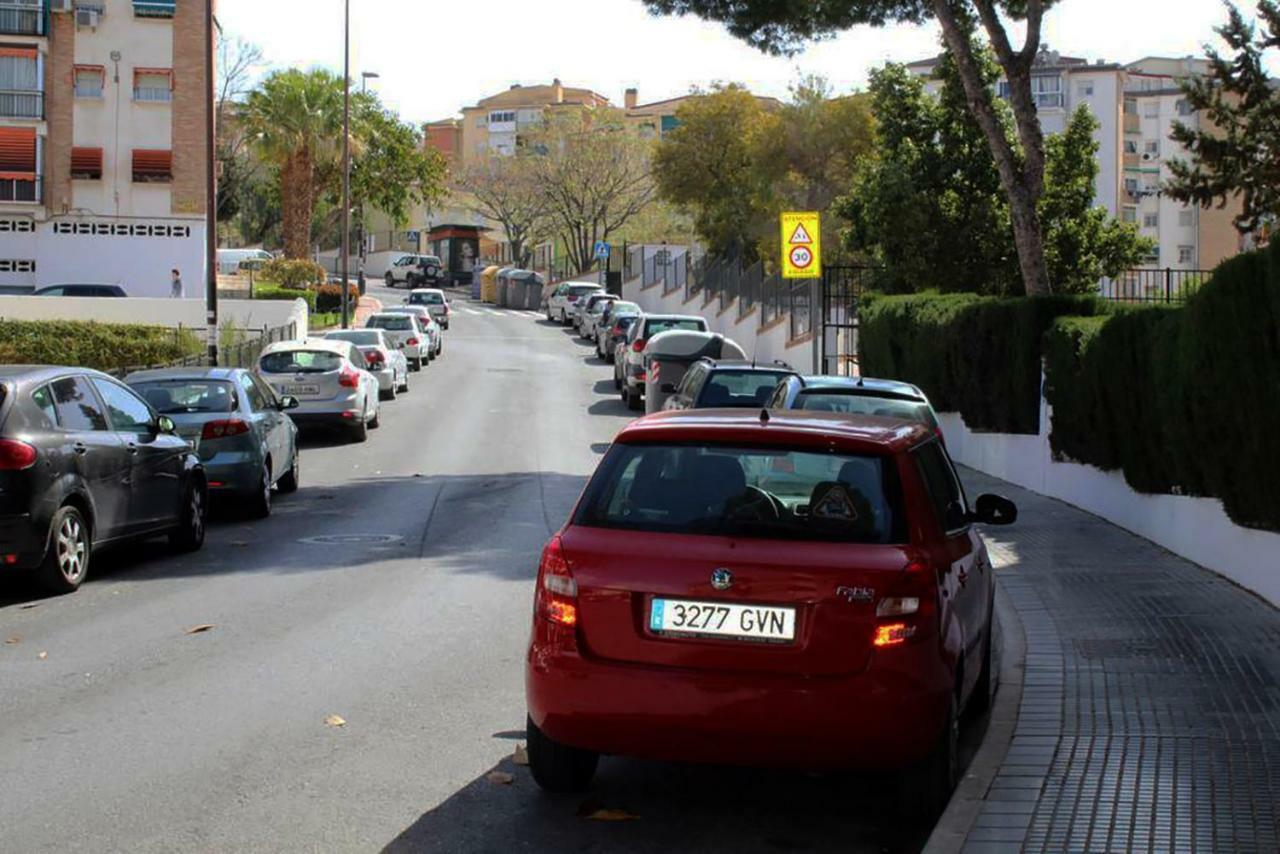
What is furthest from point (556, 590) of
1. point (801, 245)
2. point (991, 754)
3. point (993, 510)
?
point (801, 245)

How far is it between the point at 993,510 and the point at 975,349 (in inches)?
546

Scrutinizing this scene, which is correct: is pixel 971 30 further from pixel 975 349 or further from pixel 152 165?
pixel 152 165

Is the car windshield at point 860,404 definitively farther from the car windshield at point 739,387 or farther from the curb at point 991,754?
the car windshield at point 739,387

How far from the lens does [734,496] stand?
670cm

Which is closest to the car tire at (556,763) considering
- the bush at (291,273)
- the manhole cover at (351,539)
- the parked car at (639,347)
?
the manhole cover at (351,539)

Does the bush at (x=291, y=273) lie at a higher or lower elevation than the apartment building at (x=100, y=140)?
lower

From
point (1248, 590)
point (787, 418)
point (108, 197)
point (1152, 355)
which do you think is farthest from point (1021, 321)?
point (108, 197)

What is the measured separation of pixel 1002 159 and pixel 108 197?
41.2m

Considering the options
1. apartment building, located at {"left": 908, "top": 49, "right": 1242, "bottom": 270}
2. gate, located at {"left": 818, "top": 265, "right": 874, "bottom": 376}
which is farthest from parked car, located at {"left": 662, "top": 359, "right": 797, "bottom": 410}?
apartment building, located at {"left": 908, "top": 49, "right": 1242, "bottom": 270}

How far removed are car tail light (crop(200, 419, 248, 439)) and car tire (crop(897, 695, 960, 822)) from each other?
39.8 ft

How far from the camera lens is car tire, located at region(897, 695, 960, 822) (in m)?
6.54

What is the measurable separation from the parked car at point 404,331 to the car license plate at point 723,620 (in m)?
38.4

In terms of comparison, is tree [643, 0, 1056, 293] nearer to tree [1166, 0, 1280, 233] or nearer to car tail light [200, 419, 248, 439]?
tree [1166, 0, 1280, 233]

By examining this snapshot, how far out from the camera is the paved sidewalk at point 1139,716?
6328mm
